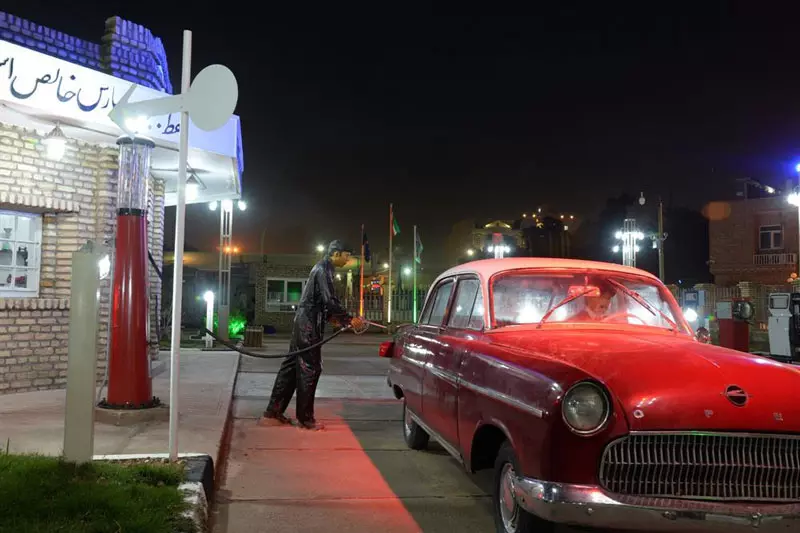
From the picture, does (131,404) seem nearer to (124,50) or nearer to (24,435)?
(24,435)

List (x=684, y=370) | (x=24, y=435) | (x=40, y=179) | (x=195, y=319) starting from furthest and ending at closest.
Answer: (x=195, y=319)
(x=40, y=179)
(x=24, y=435)
(x=684, y=370)

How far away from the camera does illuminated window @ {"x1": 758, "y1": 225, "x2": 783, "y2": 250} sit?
37281 mm

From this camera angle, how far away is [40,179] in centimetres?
803

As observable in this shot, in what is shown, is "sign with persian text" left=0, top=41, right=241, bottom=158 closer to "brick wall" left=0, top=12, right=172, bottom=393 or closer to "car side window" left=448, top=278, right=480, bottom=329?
"brick wall" left=0, top=12, right=172, bottom=393

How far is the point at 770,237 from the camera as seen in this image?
37.7m

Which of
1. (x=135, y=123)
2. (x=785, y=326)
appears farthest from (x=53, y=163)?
(x=785, y=326)

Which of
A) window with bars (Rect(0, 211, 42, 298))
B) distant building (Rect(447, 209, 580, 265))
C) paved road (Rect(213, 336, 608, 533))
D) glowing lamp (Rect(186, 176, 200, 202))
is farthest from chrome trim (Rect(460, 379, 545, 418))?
distant building (Rect(447, 209, 580, 265))

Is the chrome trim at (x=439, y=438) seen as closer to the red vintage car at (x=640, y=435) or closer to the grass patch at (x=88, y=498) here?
the red vintage car at (x=640, y=435)

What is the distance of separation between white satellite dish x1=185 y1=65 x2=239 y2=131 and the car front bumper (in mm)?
3308

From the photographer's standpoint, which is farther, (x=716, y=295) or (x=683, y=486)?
(x=716, y=295)

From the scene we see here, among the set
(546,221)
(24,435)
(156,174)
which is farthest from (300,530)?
(546,221)

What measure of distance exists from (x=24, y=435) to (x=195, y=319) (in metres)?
23.7

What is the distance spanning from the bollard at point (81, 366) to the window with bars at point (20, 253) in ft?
15.5

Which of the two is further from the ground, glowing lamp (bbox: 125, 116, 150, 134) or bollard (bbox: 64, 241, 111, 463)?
glowing lamp (bbox: 125, 116, 150, 134)
